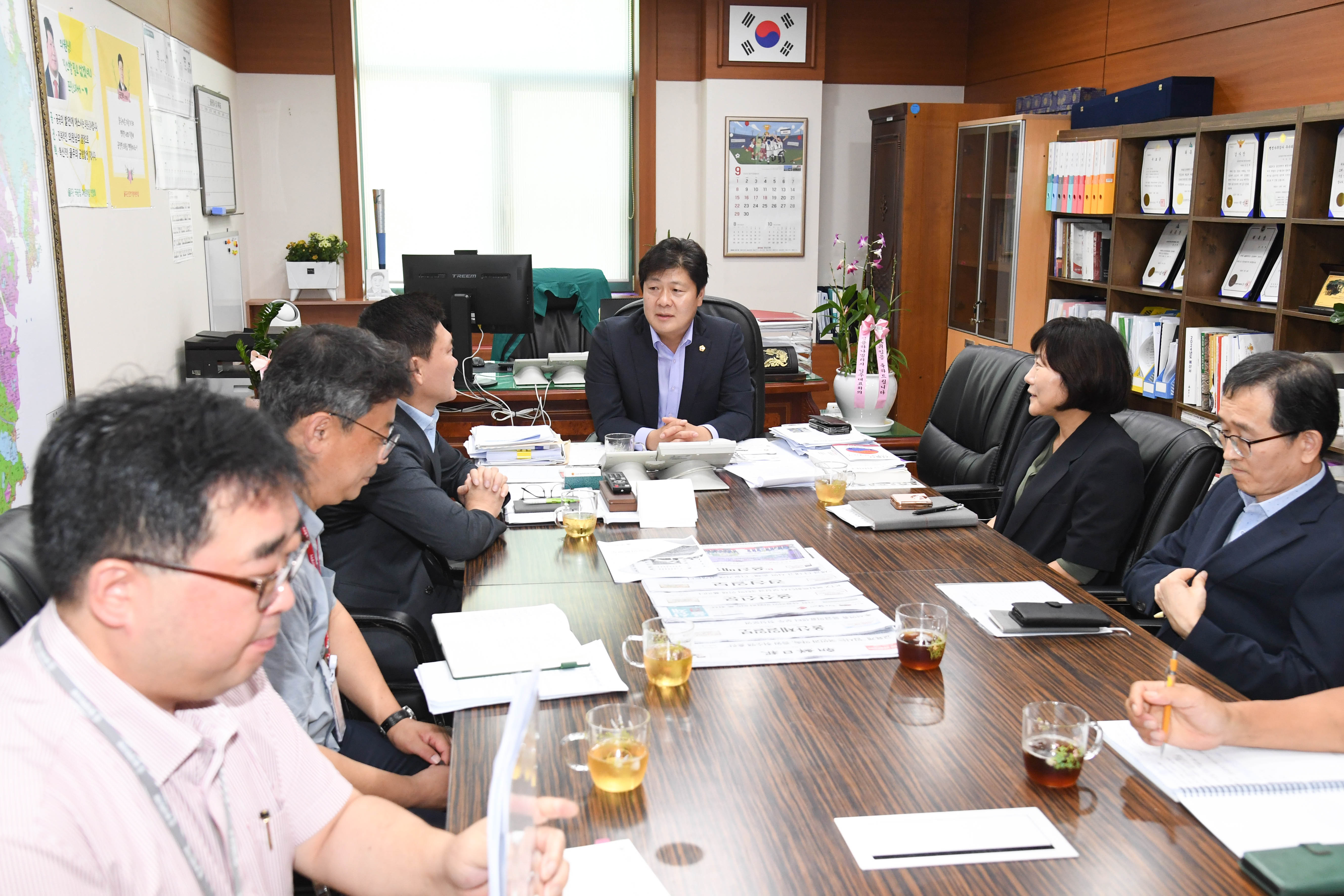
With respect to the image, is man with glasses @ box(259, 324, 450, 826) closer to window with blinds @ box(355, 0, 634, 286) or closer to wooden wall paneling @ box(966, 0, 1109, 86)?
window with blinds @ box(355, 0, 634, 286)

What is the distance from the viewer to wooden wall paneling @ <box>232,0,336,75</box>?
18.7ft

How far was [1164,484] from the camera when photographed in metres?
2.41

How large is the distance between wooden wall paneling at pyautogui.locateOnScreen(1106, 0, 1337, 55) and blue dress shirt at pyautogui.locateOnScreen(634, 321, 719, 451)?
105 inches

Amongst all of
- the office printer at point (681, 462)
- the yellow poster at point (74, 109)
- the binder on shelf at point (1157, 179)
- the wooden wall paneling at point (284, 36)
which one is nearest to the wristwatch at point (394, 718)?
the office printer at point (681, 462)

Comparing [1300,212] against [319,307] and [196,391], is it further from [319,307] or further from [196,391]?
Answer: [319,307]

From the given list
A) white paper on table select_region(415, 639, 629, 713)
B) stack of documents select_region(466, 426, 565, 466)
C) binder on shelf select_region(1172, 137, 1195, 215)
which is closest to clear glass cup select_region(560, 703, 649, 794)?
white paper on table select_region(415, 639, 629, 713)

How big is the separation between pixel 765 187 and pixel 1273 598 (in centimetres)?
477

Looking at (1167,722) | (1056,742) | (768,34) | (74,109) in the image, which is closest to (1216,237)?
(768,34)

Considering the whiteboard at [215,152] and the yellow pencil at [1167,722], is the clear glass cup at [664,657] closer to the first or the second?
the yellow pencil at [1167,722]

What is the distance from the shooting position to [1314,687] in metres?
1.72

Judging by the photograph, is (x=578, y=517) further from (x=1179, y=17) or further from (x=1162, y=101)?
(x=1179, y=17)

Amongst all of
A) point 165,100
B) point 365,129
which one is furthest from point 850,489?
point 365,129

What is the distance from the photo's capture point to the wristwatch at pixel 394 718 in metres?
1.90

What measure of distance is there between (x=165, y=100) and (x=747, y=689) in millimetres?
3809
